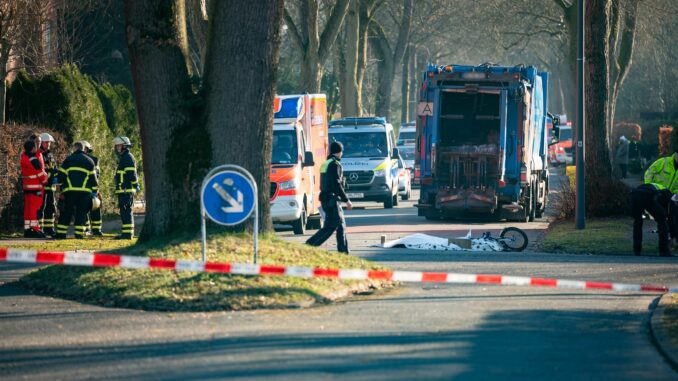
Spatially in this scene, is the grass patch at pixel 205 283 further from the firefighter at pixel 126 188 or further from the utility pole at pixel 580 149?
the utility pole at pixel 580 149

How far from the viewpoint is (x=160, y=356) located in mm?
9312

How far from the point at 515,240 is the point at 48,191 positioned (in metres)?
8.63

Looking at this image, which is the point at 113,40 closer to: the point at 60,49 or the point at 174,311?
the point at 60,49

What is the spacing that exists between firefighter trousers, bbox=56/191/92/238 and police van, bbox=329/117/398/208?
1230cm

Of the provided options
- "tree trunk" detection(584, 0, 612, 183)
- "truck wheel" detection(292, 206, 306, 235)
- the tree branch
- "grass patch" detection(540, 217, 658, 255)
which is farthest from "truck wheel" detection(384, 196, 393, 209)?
"truck wheel" detection(292, 206, 306, 235)

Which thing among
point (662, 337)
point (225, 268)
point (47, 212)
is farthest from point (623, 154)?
point (662, 337)

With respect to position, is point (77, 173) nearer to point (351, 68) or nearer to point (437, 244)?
point (437, 244)

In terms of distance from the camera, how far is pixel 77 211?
2077cm

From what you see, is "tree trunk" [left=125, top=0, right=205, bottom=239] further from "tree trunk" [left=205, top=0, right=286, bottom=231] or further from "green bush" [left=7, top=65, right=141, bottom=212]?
"green bush" [left=7, top=65, right=141, bottom=212]

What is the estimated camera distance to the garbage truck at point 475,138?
25.8m

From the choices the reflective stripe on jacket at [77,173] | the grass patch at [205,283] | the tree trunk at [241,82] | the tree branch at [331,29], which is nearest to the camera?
the grass patch at [205,283]

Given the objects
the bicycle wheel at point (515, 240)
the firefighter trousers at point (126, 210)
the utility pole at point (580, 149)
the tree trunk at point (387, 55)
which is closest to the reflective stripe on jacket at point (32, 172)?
the firefighter trousers at point (126, 210)

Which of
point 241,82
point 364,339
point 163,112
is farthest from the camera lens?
point 163,112

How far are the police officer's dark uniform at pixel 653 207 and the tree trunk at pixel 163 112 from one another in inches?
293
